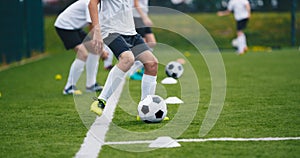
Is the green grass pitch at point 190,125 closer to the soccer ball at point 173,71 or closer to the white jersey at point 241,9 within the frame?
the soccer ball at point 173,71

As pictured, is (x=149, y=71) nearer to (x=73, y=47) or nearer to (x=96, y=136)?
(x=96, y=136)

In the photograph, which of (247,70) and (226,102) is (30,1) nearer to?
(247,70)

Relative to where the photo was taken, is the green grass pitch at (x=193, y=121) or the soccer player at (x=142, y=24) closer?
the green grass pitch at (x=193, y=121)

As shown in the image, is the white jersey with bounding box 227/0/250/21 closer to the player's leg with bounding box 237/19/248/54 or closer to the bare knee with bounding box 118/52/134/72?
the player's leg with bounding box 237/19/248/54

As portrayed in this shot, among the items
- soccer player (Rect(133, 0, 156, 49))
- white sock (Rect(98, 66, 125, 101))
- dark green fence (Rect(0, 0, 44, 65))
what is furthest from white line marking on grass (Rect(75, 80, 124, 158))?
dark green fence (Rect(0, 0, 44, 65))

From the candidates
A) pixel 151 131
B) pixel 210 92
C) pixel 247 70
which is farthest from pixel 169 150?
pixel 247 70

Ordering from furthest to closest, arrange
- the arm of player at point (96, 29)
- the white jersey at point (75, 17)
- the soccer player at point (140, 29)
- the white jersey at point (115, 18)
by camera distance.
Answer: the soccer player at point (140, 29), the white jersey at point (75, 17), the white jersey at point (115, 18), the arm of player at point (96, 29)

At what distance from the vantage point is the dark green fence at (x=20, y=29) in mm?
15570

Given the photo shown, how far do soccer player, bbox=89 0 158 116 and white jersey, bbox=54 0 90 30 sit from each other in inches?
100

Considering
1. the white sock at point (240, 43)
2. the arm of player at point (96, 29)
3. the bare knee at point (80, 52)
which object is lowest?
the white sock at point (240, 43)

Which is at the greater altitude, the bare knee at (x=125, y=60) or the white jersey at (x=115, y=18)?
the white jersey at (x=115, y=18)

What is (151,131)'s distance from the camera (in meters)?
6.34

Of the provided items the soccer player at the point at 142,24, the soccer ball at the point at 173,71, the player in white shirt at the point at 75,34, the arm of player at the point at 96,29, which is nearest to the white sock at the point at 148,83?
the arm of player at the point at 96,29

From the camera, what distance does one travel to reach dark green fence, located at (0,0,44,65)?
15.6 m
